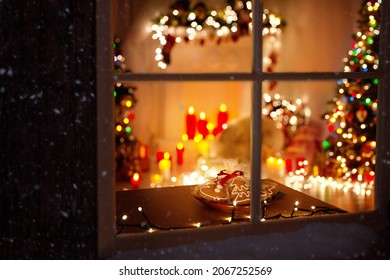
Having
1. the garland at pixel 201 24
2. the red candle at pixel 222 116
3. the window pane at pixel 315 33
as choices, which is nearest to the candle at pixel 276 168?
the red candle at pixel 222 116

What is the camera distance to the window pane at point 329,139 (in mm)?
4855

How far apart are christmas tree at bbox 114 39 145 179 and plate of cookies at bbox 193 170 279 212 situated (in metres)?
3.39

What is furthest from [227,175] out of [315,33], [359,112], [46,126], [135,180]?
[315,33]

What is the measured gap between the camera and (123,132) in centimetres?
572

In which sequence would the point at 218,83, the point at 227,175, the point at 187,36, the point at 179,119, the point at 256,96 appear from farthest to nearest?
the point at 179,119, the point at 218,83, the point at 187,36, the point at 227,175, the point at 256,96

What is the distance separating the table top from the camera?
1858 mm

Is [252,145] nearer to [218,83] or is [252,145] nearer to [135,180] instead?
[135,180]

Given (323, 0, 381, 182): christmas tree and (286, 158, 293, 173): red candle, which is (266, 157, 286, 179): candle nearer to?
(286, 158, 293, 173): red candle

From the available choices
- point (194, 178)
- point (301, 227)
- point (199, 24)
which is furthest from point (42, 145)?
point (199, 24)

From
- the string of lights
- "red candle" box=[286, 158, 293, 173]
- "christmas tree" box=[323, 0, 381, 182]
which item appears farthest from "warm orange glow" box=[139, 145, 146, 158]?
the string of lights

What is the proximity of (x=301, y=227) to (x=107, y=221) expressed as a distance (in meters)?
0.62

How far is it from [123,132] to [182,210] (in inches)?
148
